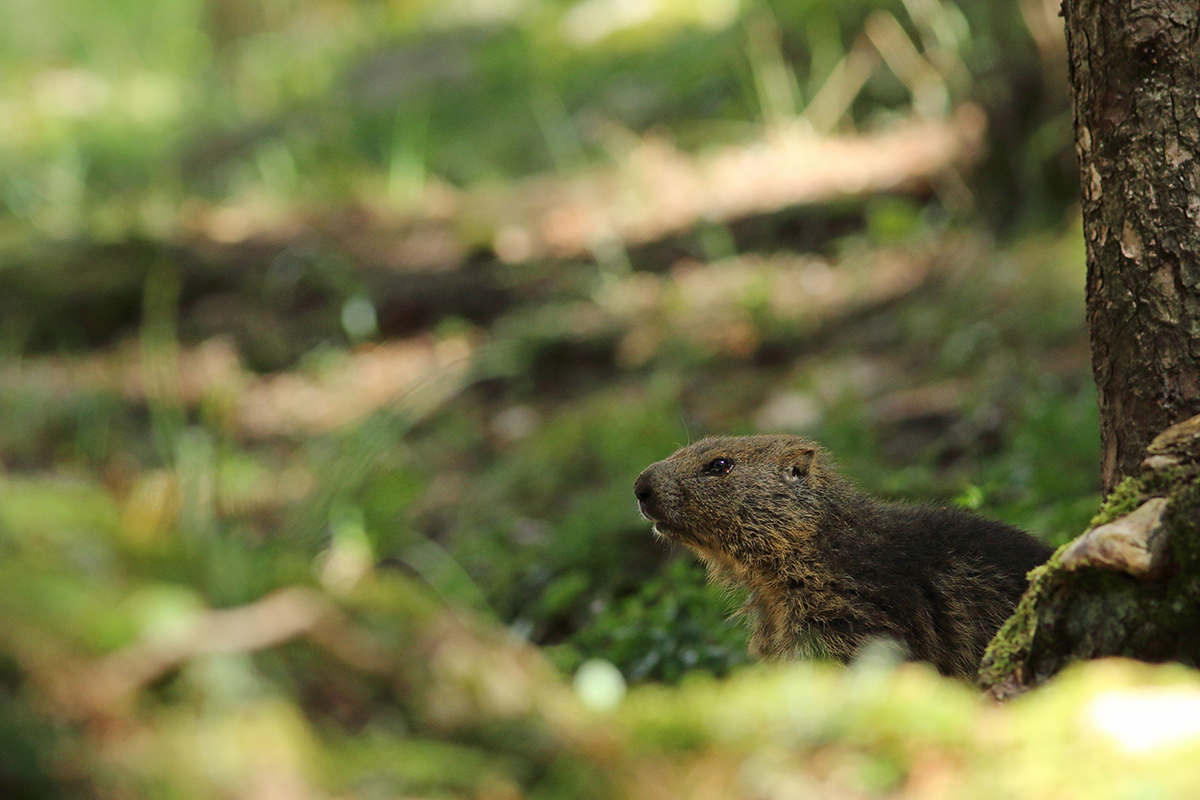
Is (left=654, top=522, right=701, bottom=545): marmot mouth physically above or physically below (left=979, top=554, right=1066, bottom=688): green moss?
below

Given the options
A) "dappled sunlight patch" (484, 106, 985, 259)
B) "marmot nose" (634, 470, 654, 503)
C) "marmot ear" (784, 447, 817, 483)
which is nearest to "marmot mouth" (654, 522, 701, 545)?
"marmot nose" (634, 470, 654, 503)

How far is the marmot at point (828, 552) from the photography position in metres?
3.47

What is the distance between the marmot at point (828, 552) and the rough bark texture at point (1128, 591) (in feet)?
3.57

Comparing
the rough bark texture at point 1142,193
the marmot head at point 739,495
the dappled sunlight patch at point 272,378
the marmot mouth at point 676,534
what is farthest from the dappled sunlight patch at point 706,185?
the rough bark texture at point 1142,193

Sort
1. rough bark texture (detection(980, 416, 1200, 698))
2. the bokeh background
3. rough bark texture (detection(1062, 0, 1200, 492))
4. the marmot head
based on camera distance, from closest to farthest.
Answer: the bokeh background, rough bark texture (detection(980, 416, 1200, 698)), rough bark texture (detection(1062, 0, 1200, 492)), the marmot head

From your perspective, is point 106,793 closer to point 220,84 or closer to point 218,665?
point 218,665

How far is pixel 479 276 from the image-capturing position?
9461 millimetres

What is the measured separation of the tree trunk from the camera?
2.30 m

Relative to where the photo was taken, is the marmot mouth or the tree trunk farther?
the marmot mouth

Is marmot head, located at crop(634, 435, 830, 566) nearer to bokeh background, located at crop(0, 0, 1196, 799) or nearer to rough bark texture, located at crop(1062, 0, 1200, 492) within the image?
bokeh background, located at crop(0, 0, 1196, 799)

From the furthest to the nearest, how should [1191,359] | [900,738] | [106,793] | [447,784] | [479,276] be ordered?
[479,276]
[1191,359]
[900,738]
[447,784]
[106,793]

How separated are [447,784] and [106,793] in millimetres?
474

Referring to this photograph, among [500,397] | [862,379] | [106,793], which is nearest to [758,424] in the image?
[862,379]

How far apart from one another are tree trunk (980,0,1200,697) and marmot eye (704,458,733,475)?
1451 millimetres
